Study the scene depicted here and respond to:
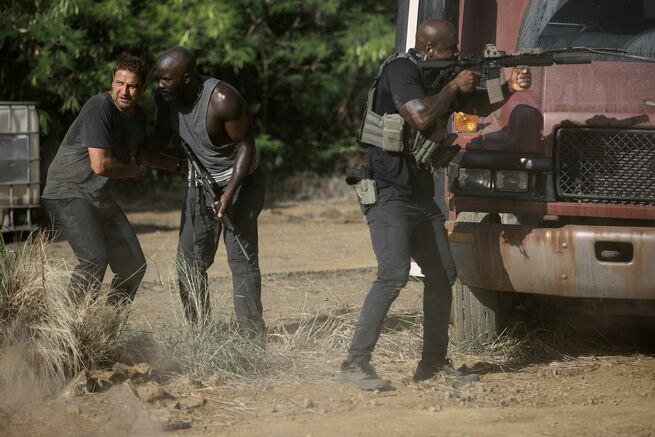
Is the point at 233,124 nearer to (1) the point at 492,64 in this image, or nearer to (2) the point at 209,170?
(2) the point at 209,170

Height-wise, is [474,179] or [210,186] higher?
[474,179]

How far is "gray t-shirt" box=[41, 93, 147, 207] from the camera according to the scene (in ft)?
19.5

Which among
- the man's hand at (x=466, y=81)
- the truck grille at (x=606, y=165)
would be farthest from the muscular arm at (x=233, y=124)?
the truck grille at (x=606, y=165)

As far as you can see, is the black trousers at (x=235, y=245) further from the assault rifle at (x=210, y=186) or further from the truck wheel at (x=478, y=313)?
the truck wheel at (x=478, y=313)

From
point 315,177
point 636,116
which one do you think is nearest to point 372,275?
point 636,116

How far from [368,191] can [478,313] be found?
1272 millimetres

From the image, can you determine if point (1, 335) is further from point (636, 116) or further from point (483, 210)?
point (636, 116)

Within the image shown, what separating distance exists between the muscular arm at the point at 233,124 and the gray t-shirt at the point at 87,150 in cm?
51

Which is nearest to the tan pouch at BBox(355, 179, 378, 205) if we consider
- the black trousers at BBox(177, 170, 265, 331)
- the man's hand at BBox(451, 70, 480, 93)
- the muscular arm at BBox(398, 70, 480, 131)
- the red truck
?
the muscular arm at BBox(398, 70, 480, 131)

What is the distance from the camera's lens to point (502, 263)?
5762mm

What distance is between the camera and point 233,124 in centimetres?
609

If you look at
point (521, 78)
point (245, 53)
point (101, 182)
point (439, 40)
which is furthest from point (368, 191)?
point (245, 53)

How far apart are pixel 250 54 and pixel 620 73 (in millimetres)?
9261

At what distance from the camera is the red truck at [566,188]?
18.3 feet
